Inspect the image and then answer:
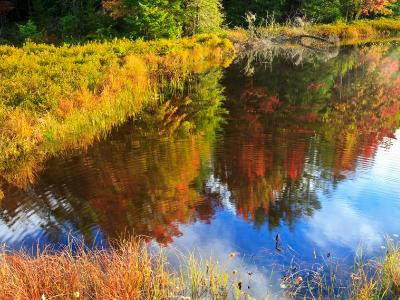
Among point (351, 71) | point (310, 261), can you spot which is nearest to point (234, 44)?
point (351, 71)

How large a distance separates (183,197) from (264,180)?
5.82ft

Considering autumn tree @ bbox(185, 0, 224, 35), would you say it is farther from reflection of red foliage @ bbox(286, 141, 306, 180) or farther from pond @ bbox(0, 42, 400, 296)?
reflection of red foliage @ bbox(286, 141, 306, 180)

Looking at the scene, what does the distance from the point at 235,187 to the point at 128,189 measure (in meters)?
2.06

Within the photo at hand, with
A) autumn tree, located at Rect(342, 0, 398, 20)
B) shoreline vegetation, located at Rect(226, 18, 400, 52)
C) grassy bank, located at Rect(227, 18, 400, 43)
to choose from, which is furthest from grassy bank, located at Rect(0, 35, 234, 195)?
autumn tree, located at Rect(342, 0, 398, 20)

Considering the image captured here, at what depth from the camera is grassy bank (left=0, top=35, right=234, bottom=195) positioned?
9.74 m

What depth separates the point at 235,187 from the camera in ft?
27.6

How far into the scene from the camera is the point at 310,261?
5812 mm

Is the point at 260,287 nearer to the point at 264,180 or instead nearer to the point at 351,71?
the point at 264,180

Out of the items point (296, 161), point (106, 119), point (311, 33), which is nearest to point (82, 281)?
point (296, 161)

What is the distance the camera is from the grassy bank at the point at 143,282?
4.45 m

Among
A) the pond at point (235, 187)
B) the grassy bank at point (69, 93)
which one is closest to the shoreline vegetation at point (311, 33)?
the grassy bank at point (69, 93)

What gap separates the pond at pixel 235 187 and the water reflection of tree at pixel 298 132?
0.14 ft

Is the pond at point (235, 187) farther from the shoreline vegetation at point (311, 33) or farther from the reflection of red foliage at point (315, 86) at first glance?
the shoreline vegetation at point (311, 33)

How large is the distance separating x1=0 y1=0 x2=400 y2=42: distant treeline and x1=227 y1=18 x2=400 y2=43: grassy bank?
170cm
